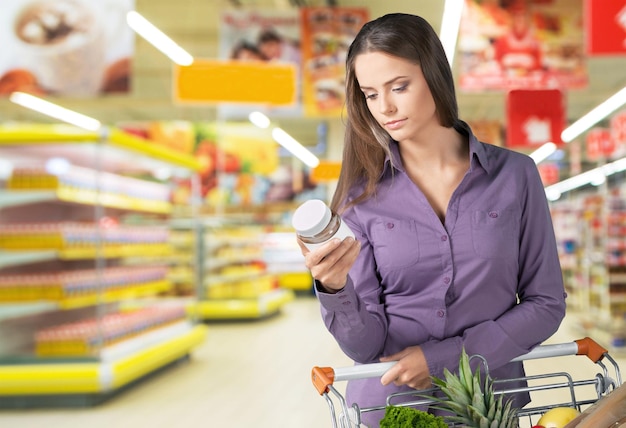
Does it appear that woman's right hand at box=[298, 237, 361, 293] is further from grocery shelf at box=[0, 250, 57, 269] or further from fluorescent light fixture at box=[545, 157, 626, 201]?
grocery shelf at box=[0, 250, 57, 269]

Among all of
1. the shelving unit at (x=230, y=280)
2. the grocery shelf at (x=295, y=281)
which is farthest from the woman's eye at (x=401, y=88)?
the grocery shelf at (x=295, y=281)

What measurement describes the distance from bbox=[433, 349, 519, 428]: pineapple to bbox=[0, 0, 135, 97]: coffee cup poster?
19.2 feet

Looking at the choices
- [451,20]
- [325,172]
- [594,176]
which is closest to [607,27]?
[451,20]

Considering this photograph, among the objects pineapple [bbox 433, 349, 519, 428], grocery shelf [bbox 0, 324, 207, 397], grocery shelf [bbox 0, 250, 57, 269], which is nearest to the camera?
pineapple [bbox 433, 349, 519, 428]

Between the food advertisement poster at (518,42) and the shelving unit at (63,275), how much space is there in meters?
3.72

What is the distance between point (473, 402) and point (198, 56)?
14.7 meters

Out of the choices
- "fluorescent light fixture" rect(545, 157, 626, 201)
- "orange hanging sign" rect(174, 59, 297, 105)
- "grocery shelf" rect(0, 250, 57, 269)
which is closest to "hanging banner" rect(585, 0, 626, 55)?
"fluorescent light fixture" rect(545, 157, 626, 201)

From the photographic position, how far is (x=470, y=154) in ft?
5.25

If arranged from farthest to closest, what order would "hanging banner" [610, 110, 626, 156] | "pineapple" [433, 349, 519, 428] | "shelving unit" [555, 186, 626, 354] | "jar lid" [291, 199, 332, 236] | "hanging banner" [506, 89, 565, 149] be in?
"hanging banner" [506, 89, 565, 149]
"hanging banner" [610, 110, 626, 156]
"shelving unit" [555, 186, 626, 354]
"pineapple" [433, 349, 519, 428]
"jar lid" [291, 199, 332, 236]

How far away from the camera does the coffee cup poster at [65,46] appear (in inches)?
258

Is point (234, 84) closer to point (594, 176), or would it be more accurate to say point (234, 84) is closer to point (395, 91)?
point (395, 91)

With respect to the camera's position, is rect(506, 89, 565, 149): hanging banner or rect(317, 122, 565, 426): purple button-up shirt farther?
rect(506, 89, 565, 149): hanging banner

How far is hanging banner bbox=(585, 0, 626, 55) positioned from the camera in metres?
5.10

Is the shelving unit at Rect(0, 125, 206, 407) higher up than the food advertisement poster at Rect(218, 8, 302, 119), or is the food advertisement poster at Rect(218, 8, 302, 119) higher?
the food advertisement poster at Rect(218, 8, 302, 119)
